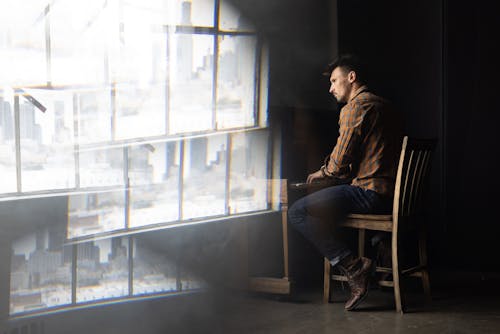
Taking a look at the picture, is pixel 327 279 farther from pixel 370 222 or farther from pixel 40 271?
pixel 40 271

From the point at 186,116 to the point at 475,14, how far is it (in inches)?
75.8

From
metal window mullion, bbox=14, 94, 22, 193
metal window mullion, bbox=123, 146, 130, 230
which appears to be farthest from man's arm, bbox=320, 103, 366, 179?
metal window mullion, bbox=14, 94, 22, 193

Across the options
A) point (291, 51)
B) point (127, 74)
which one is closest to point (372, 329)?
point (127, 74)

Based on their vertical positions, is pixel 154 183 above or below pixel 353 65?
below

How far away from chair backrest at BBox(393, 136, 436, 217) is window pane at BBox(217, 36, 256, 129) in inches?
40.8

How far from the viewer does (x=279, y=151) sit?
3.55 metres

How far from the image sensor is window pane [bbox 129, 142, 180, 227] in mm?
2905

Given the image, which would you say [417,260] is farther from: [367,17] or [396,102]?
[367,17]

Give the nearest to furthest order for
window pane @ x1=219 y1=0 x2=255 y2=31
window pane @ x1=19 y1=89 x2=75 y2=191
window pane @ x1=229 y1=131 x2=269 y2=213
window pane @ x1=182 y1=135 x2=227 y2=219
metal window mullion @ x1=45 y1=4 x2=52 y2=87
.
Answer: window pane @ x1=19 y1=89 x2=75 y2=191 < metal window mullion @ x1=45 y1=4 x2=52 y2=87 < window pane @ x1=182 y1=135 x2=227 y2=219 < window pane @ x1=219 y1=0 x2=255 y2=31 < window pane @ x1=229 y1=131 x2=269 y2=213

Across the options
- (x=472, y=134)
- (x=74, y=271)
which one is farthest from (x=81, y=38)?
(x=472, y=134)

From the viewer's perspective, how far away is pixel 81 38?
263 cm

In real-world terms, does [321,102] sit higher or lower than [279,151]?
higher

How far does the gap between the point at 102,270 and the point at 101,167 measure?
0.46 m

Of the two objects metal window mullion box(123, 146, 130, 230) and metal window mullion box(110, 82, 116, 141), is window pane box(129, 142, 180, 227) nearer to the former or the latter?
metal window mullion box(123, 146, 130, 230)
